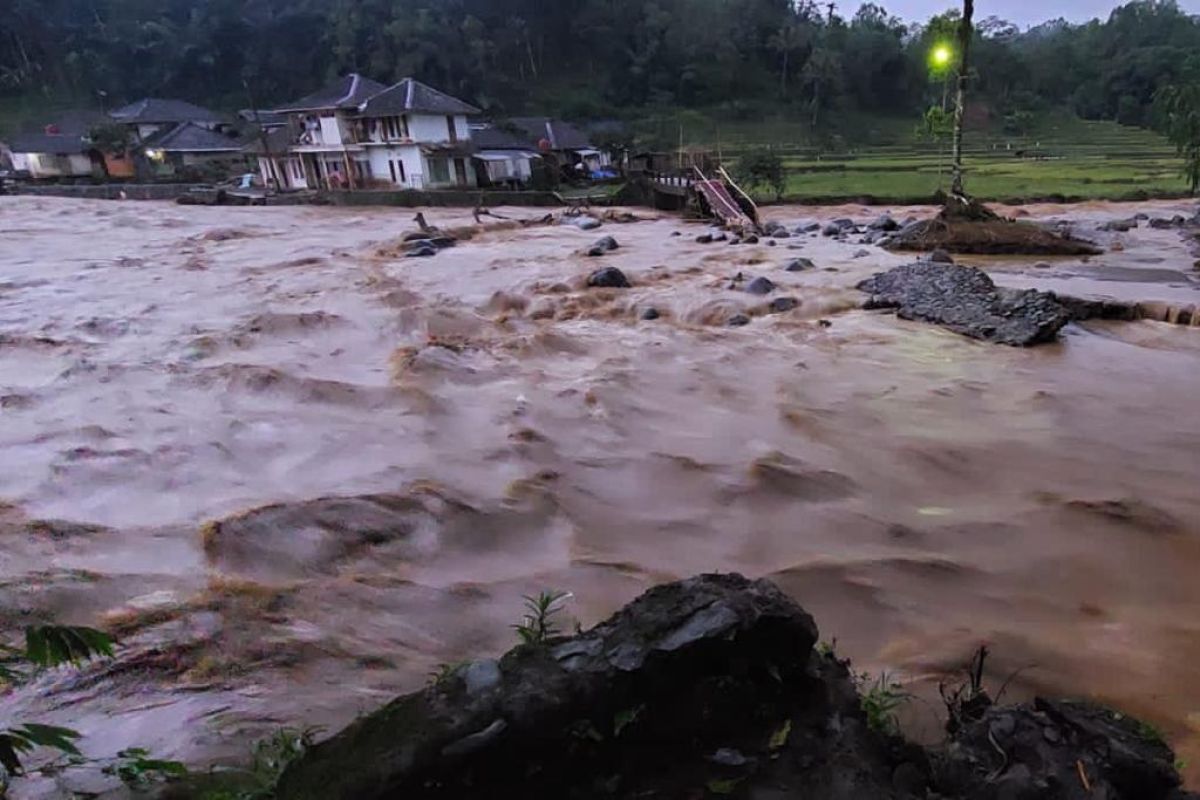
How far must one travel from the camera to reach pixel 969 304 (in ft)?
38.2

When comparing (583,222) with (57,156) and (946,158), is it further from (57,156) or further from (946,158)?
(57,156)

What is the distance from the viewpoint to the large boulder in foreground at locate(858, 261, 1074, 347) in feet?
34.9

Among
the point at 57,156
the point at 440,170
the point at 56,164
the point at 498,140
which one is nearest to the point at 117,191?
the point at 57,156

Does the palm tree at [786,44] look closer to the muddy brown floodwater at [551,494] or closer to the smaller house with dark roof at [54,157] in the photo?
the smaller house with dark roof at [54,157]

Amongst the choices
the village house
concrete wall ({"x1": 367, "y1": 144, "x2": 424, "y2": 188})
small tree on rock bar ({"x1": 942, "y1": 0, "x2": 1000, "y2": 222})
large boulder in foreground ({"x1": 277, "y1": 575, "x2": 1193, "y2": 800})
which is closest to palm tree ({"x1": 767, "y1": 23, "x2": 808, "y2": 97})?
concrete wall ({"x1": 367, "y1": 144, "x2": 424, "y2": 188})

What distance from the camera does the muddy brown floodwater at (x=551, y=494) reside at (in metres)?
4.02

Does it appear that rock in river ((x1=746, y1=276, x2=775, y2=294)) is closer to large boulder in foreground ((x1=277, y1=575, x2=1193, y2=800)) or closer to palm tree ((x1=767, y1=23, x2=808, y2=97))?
large boulder in foreground ((x1=277, y1=575, x2=1193, y2=800))

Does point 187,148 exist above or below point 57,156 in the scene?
below

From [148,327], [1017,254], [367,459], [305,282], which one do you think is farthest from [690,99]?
[367,459]

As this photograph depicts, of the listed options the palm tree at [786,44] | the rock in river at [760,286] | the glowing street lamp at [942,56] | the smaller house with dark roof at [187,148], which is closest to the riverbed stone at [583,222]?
the glowing street lamp at [942,56]

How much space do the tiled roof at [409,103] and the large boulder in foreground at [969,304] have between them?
29.0 meters

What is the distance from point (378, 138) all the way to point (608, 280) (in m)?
28.0

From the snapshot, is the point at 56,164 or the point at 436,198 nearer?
the point at 436,198

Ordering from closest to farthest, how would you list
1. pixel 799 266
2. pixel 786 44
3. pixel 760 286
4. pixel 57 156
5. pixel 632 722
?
pixel 632 722 < pixel 760 286 < pixel 799 266 < pixel 57 156 < pixel 786 44
